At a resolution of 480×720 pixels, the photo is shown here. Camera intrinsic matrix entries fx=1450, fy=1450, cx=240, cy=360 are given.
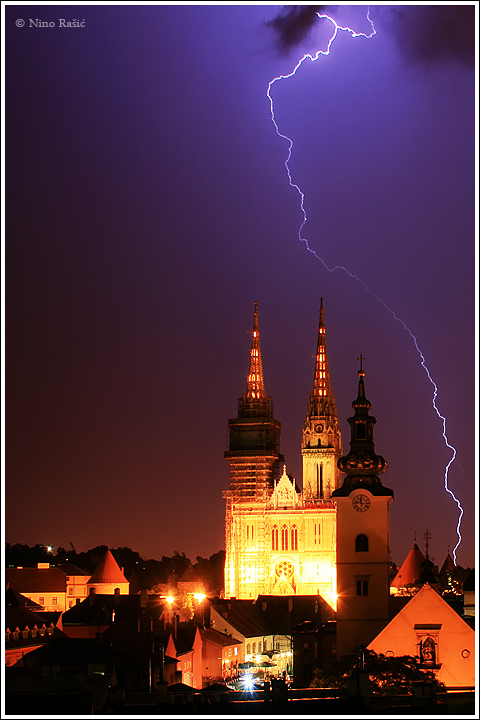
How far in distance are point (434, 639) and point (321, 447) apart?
87960mm

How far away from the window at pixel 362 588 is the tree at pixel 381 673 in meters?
12.2

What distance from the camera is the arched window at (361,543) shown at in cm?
6688

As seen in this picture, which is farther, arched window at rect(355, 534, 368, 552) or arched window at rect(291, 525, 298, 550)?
arched window at rect(291, 525, 298, 550)

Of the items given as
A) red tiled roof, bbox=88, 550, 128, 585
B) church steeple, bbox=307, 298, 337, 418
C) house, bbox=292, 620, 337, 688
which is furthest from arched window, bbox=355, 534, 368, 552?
church steeple, bbox=307, 298, 337, 418

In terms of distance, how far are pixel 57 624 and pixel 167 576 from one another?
2901 inches

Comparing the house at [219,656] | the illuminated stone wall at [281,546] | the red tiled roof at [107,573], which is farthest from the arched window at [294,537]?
the house at [219,656]

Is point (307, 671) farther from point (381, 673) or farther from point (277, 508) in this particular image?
point (277, 508)

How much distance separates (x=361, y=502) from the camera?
2623 inches

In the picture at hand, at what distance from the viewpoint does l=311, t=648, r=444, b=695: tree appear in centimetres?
4669

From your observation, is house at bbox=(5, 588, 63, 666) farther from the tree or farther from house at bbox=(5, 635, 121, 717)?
the tree

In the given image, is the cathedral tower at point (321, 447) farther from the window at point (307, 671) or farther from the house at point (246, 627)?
the window at point (307, 671)

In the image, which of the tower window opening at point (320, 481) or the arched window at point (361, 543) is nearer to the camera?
the arched window at point (361, 543)

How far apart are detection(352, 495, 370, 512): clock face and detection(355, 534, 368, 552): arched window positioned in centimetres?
126

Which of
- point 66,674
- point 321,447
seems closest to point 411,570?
point 321,447
